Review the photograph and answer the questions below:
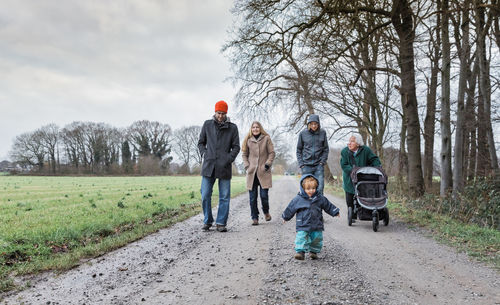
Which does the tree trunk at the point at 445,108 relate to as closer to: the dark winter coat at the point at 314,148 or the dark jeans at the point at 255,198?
the dark winter coat at the point at 314,148

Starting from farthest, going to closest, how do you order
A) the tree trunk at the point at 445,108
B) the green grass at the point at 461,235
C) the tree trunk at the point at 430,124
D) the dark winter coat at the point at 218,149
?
the tree trunk at the point at 430,124, the tree trunk at the point at 445,108, the dark winter coat at the point at 218,149, the green grass at the point at 461,235

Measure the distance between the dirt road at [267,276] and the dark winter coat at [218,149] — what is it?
146 centimetres

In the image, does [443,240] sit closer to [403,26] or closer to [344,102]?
[403,26]

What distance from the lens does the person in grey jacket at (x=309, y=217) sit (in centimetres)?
429

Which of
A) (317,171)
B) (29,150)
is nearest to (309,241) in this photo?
(317,171)

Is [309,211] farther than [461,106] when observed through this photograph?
No

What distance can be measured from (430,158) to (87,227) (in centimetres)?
1528

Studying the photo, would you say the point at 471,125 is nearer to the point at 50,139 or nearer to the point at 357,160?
the point at 357,160

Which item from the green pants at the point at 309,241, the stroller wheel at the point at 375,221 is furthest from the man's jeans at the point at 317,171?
the green pants at the point at 309,241

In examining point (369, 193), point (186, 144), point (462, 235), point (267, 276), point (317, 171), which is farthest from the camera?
point (186, 144)

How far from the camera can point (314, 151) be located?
22.9 ft

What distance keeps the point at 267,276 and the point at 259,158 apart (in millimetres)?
4017

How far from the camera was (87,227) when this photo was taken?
6355 mm

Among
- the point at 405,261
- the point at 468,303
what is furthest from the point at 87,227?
the point at 468,303
